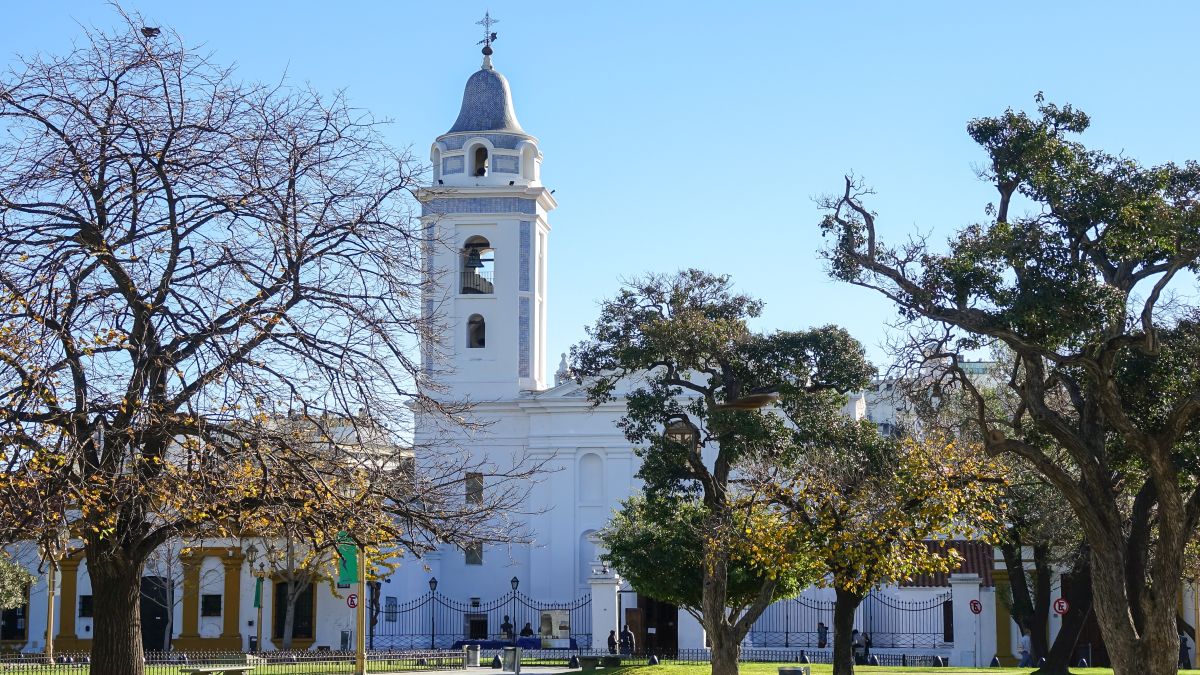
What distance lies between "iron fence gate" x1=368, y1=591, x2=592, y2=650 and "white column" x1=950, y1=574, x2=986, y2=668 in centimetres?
1392

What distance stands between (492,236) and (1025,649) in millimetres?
23844

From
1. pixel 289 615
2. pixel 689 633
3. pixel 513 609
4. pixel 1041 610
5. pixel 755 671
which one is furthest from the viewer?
pixel 513 609

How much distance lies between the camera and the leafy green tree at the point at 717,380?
81.4ft

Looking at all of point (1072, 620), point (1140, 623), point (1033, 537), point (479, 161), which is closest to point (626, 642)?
point (1072, 620)

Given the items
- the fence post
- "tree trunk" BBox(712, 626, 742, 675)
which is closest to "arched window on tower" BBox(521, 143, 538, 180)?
the fence post

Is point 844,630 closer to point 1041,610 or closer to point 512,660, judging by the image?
point 512,660

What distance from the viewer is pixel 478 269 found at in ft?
177

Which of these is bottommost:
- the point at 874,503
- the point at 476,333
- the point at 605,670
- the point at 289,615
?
the point at 605,670

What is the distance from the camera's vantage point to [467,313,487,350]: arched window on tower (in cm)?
5400

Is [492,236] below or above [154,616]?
above

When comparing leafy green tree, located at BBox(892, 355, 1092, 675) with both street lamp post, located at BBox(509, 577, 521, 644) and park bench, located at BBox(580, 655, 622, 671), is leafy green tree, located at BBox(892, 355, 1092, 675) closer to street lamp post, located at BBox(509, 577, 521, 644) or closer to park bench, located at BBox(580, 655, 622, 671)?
park bench, located at BBox(580, 655, 622, 671)

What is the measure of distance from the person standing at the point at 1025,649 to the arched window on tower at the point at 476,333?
22.5 metres

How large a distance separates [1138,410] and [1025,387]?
4.92 feet

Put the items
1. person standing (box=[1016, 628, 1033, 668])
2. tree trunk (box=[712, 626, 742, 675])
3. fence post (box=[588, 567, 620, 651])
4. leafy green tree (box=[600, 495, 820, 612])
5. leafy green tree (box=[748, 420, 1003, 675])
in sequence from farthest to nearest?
1. fence post (box=[588, 567, 620, 651])
2. person standing (box=[1016, 628, 1033, 668])
3. leafy green tree (box=[600, 495, 820, 612])
4. tree trunk (box=[712, 626, 742, 675])
5. leafy green tree (box=[748, 420, 1003, 675])
